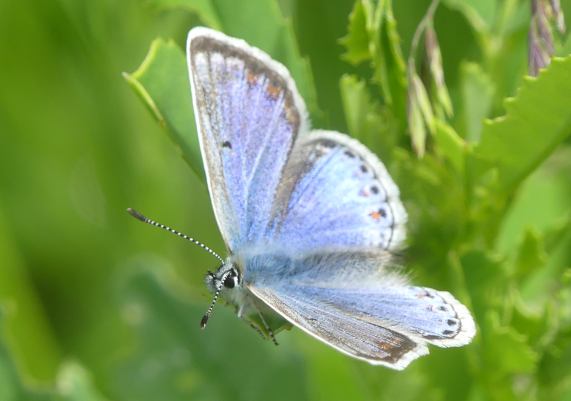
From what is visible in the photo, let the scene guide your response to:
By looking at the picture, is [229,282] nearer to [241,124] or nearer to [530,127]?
[241,124]

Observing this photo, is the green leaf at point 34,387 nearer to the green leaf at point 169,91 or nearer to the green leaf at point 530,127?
the green leaf at point 169,91

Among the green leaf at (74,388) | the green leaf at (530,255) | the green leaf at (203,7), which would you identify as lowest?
the green leaf at (74,388)

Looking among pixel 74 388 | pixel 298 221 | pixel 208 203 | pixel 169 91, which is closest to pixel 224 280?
pixel 298 221

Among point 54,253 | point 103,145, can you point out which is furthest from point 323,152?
point 54,253

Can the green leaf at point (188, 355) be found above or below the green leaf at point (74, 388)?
below

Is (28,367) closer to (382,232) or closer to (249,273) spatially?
(249,273)

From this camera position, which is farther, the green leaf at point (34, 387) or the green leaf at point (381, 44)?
the green leaf at point (34, 387)

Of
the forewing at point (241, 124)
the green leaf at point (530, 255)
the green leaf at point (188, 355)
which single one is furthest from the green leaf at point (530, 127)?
the green leaf at point (188, 355)
